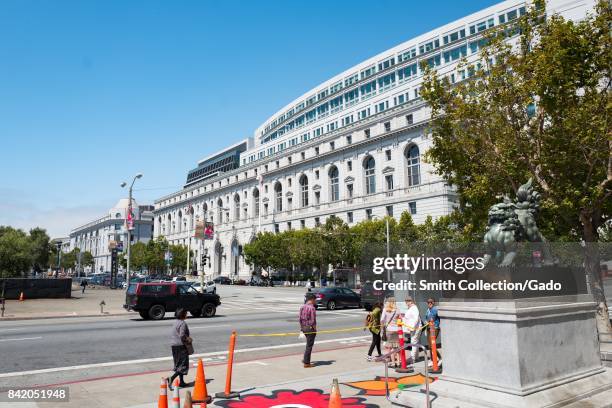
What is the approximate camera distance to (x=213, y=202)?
368 ft

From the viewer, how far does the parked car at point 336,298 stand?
31484 millimetres

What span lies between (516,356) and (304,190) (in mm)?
77845

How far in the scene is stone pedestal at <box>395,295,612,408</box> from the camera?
7.45 meters

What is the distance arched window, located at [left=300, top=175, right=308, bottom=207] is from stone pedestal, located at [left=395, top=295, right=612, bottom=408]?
2977 inches

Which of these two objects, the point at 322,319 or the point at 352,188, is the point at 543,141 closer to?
the point at 322,319

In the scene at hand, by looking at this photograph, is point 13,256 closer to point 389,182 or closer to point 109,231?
point 389,182

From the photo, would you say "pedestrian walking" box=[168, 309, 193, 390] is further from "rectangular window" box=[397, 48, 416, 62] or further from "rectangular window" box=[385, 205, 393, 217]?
"rectangular window" box=[397, 48, 416, 62]

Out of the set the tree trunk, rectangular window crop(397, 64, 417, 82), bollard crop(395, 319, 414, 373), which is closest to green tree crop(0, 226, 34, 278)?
bollard crop(395, 319, 414, 373)

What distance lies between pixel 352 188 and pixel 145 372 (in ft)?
209

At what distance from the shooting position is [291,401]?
891 cm

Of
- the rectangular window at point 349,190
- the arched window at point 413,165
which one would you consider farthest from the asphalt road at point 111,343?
the rectangular window at point 349,190

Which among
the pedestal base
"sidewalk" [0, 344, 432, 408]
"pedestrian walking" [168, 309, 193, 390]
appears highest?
"pedestrian walking" [168, 309, 193, 390]

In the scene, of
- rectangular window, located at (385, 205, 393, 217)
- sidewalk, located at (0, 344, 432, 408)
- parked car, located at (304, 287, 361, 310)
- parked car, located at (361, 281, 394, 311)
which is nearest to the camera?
sidewalk, located at (0, 344, 432, 408)

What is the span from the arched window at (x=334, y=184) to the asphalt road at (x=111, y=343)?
52252mm
